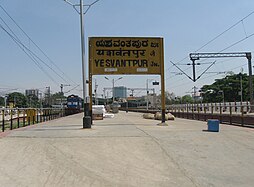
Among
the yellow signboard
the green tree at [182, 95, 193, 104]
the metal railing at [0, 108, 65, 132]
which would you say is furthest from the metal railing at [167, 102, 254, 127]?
the green tree at [182, 95, 193, 104]

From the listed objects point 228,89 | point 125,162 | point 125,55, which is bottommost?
point 125,162

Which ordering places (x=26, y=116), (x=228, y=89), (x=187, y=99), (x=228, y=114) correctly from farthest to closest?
(x=187, y=99), (x=228, y=89), (x=228, y=114), (x=26, y=116)

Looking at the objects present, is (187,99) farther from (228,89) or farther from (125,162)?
(125,162)

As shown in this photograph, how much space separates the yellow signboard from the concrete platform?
1016cm

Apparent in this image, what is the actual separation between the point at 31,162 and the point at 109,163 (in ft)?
7.36

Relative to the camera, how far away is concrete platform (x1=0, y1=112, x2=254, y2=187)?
27.2 feet

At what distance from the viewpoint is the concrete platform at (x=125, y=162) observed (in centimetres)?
828

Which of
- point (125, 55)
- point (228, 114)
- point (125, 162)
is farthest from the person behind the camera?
point (228, 114)

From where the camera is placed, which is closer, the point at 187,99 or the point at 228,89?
the point at 228,89

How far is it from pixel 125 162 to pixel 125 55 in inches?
581

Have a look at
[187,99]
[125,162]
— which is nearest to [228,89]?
[187,99]

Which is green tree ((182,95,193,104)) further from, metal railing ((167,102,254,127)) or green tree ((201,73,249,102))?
metal railing ((167,102,254,127))

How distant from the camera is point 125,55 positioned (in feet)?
79.4

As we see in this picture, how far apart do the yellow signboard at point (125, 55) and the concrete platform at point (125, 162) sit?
10.2 meters
